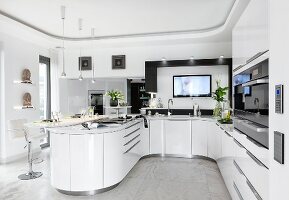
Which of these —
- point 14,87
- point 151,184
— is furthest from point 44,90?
point 151,184

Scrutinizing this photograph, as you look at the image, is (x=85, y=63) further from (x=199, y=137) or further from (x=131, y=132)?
(x=199, y=137)

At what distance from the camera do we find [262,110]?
1.76 m

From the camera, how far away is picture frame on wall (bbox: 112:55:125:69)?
636 cm

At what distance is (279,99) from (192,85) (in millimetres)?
4588

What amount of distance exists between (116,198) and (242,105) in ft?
6.83

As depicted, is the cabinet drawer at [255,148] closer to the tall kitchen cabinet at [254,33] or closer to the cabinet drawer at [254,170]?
the cabinet drawer at [254,170]

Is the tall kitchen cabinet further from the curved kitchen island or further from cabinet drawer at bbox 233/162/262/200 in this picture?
the curved kitchen island

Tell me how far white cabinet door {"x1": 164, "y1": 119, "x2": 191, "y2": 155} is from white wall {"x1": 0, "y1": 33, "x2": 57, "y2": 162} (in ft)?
11.2

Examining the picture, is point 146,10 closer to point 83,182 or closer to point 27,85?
point 83,182

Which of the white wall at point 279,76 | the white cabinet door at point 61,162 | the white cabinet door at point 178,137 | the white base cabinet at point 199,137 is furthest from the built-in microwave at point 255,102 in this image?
the white cabinet door at point 178,137

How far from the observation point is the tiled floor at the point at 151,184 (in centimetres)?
333

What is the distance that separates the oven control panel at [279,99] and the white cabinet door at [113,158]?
2.45 meters

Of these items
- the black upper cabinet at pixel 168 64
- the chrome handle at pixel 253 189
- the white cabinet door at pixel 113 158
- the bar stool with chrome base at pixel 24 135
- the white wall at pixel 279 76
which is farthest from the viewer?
the black upper cabinet at pixel 168 64

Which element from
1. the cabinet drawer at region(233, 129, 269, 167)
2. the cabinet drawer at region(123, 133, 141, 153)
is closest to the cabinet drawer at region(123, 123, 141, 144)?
the cabinet drawer at region(123, 133, 141, 153)
